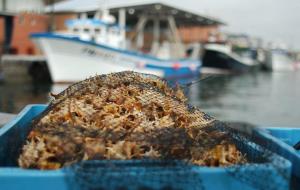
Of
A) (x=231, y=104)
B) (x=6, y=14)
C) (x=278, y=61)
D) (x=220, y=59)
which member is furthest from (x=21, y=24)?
(x=278, y=61)

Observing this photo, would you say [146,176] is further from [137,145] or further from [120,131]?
[120,131]

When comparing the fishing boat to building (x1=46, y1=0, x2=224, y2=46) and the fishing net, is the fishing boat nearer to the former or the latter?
building (x1=46, y1=0, x2=224, y2=46)

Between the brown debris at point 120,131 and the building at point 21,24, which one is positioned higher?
the building at point 21,24

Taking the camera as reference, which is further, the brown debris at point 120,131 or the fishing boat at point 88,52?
the fishing boat at point 88,52

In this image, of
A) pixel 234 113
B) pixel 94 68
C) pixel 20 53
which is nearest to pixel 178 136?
pixel 234 113

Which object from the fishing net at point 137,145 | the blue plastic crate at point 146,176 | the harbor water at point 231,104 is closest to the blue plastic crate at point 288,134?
the fishing net at point 137,145

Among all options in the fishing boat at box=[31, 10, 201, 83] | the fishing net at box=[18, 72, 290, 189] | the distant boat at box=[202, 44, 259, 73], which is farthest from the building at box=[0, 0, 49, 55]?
the fishing net at box=[18, 72, 290, 189]

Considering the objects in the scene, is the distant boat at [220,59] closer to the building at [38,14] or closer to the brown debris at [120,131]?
the building at [38,14]
